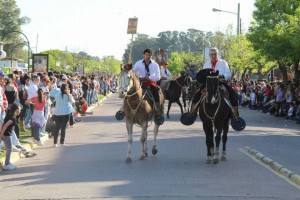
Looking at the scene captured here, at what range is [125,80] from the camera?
45.6ft

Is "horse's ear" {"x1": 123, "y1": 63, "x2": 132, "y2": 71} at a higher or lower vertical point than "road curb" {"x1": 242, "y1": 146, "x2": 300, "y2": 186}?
higher

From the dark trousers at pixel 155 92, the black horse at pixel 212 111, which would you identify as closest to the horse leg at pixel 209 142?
the black horse at pixel 212 111

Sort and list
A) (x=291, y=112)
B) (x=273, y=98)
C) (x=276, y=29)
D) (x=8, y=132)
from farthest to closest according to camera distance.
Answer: (x=276, y=29) → (x=273, y=98) → (x=291, y=112) → (x=8, y=132)

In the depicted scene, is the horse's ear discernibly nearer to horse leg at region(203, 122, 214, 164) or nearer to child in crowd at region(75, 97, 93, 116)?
horse leg at region(203, 122, 214, 164)

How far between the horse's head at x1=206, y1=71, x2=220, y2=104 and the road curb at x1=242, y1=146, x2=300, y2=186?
72.1 inches

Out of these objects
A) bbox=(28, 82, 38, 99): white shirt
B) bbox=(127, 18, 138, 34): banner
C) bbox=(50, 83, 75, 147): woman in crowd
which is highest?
bbox=(127, 18, 138, 34): banner

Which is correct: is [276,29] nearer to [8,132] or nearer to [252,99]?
[252,99]

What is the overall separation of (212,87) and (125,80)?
1909mm

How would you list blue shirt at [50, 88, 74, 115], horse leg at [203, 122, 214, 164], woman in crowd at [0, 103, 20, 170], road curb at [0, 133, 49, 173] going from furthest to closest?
1. blue shirt at [50, 88, 74, 115]
2. road curb at [0, 133, 49, 173]
3. horse leg at [203, 122, 214, 164]
4. woman in crowd at [0, 103, 20, 170]

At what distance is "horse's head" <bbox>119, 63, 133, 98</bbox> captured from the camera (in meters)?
13.9

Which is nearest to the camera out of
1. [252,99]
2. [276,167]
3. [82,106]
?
[276,167]

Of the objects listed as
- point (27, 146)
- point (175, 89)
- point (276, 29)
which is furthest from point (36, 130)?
point (276, 29)

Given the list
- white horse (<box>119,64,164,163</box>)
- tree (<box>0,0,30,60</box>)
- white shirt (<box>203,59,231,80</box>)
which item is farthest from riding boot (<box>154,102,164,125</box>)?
tree (<box>0,0,30,60</box>)

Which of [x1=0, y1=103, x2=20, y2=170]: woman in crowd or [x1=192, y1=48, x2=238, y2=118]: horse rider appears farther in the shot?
[x1=192, y1=48, x2=238, y2=118]: horse rider
